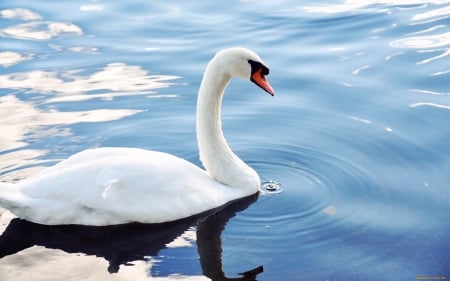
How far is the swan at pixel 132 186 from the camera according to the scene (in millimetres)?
8398

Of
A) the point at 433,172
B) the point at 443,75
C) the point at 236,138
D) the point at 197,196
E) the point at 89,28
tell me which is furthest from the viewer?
the point at 89,28

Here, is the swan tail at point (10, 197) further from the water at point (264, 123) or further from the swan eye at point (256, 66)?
the swan eye at point (256, 66)

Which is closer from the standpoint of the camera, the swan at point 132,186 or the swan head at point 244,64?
the swan at point 132,186

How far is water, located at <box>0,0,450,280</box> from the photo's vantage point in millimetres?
8195

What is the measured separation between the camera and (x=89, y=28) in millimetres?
14789

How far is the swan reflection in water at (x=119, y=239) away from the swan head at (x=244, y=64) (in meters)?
1.40

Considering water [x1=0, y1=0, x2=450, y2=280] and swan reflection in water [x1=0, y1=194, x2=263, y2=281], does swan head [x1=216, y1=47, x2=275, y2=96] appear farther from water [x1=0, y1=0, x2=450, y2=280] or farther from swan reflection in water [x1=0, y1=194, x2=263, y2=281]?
swan reflection in water [x1=0, y1=194, x2=263, y2=281]

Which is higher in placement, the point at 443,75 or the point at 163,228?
the point at 443,75

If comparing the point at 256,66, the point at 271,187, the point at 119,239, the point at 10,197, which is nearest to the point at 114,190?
the point at 119,239

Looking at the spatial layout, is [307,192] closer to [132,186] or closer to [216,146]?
[216,146]

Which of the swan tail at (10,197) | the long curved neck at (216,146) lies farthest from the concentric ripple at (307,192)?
the swan tail at (10,197)

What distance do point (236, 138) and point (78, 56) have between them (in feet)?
12.7

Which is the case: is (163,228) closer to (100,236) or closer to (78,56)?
(100,236)

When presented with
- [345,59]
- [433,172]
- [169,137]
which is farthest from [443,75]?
[169,137]
